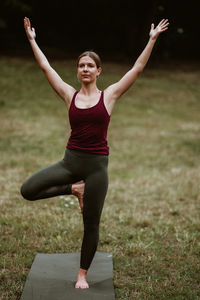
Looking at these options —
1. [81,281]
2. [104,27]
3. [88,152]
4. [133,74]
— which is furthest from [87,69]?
[104,27]

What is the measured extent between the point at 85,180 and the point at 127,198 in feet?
11.8

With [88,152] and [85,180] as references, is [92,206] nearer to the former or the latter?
[85,180]

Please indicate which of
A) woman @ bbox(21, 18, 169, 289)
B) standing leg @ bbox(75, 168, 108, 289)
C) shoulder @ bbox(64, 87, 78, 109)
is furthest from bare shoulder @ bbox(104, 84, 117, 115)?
standing leg @ bbox(75, 168, 108, 289)

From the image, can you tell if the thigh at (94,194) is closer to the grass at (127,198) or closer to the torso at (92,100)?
the torso at (92,100)

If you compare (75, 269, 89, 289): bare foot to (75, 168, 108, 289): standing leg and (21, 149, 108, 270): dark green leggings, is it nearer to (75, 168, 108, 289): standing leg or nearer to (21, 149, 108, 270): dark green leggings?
(75, 168, 108, 289): standing leg

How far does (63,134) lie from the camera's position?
12.4 m

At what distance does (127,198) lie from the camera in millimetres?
7438

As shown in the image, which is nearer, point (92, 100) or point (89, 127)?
point (89, 127)

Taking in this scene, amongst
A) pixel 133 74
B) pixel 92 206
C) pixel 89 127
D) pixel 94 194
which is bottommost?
pixel 92 206

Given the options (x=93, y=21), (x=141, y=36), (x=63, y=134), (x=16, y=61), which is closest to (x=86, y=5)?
(x=93, y=21)

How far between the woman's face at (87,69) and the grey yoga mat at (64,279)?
2106 mm

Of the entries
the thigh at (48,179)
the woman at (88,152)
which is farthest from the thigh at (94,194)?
the thigh at (48,179)

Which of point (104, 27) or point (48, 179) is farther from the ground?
point (48, 179)

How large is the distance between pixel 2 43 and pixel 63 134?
578 inches
